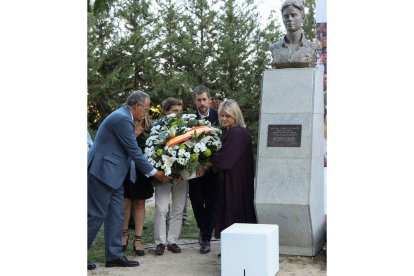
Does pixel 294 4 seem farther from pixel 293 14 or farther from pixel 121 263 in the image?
pixel 121 263

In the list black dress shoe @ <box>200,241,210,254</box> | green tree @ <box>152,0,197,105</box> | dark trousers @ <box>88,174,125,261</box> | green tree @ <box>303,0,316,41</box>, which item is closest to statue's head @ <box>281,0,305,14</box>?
dark trousers @ <box>88,174,125,261</box>

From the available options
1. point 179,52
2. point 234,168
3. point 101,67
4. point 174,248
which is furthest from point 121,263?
point 179,52

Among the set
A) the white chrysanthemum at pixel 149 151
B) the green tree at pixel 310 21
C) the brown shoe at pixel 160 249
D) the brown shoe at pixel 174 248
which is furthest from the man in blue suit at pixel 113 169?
the green tree at pixel 310 21

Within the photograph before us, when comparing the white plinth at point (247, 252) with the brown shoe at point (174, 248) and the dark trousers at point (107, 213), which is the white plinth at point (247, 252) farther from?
the brown shoe at point (174, 248)

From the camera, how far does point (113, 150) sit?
6.58 m

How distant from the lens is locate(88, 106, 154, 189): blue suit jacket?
6516 mm

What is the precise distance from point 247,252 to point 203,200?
6.19 feet

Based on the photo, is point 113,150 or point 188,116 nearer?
point 113,150

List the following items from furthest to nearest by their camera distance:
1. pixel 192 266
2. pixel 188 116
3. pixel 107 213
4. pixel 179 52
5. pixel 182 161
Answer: pixel 179 52 → pixel 188 116 → pixel 182 161 → pixel 107 213 → pixel 192 266

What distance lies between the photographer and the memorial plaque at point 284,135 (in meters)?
6.99

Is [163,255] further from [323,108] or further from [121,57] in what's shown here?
[121,57]

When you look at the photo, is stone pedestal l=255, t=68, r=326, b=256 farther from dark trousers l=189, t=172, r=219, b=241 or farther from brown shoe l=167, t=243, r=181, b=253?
brown shoe l=167, t=243, r=181, b=253

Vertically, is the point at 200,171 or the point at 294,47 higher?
the point at 294,47

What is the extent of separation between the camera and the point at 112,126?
657 cm
